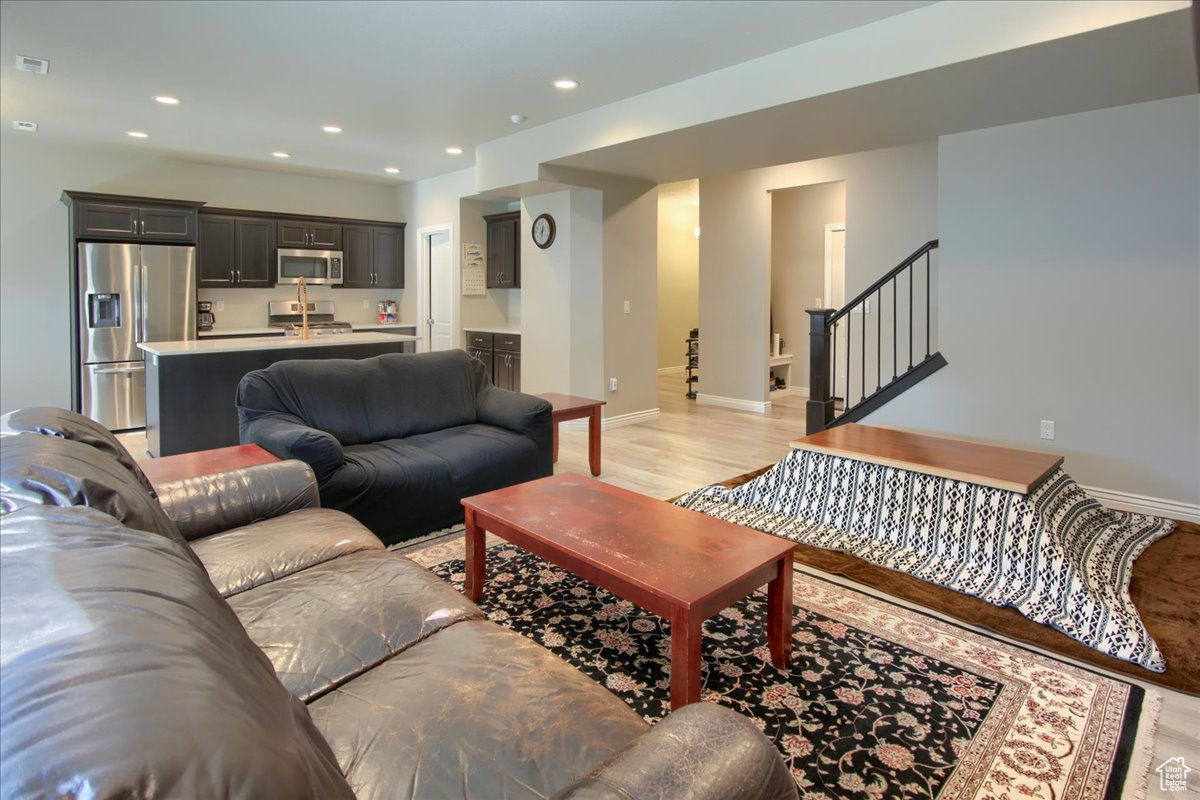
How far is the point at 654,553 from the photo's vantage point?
86.3 inches

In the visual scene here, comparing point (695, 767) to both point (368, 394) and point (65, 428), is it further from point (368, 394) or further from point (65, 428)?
point (368, 394)

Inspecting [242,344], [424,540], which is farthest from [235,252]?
[424,540]

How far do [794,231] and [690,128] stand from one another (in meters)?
4.34

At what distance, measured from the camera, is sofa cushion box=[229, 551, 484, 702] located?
4.97 feet

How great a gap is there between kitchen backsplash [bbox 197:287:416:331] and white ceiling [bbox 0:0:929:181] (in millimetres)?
2037

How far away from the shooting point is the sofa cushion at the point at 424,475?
3180 mm

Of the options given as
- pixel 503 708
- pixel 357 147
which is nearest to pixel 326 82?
pixel 357 147

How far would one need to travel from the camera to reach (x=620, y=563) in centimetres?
211

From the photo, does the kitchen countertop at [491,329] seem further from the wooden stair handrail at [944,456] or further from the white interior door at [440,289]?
the wooden stair handrail at [944,456]

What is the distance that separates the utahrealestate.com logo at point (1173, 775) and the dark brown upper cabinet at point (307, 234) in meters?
8.33

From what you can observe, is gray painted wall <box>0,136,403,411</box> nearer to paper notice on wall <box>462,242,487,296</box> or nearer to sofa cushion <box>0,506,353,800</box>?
paper notice on wall <box>462,242,487,296</box>

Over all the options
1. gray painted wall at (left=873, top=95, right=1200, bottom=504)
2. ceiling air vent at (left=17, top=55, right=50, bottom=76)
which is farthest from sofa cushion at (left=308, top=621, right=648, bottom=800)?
ceiling air vent at (left=17, top=55, right=50, bottom=76)

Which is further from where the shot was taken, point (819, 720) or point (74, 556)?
point (819, 720)

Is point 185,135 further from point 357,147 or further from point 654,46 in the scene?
point 654,46
